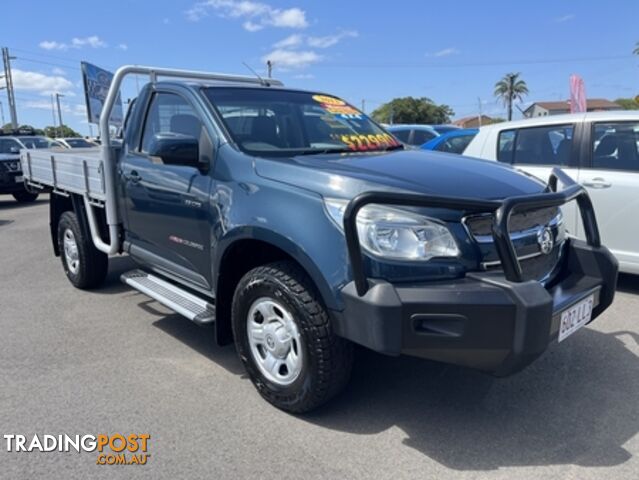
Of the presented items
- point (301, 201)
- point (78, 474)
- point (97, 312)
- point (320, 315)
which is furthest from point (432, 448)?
point (97, 312)

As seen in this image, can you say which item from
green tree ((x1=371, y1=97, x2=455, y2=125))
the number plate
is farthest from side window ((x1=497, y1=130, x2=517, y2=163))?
green tree ((x1=371, y1=97, x2=455, y2=125))

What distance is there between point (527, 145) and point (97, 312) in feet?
15.1

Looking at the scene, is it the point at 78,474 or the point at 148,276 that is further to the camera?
the point at 148,276

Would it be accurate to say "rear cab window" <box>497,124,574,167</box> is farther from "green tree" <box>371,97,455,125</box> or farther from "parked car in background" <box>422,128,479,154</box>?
"green tree" <box>371,97,455,125</box>

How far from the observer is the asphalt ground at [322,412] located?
2602 mm

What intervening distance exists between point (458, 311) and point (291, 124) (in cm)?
200

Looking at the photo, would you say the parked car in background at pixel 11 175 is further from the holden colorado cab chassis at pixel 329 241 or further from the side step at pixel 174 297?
the holden colorado cab chassis at pixel 329 241

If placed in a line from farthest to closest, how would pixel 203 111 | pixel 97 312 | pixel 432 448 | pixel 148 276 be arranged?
pixel 97 312, pixel 148 276, pixel 203 111, pixel 432 448

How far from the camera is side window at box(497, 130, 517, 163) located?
584 centimetres

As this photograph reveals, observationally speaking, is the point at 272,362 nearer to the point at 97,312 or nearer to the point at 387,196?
the point at 387,196

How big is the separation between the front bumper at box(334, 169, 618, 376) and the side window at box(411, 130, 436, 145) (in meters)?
11.1

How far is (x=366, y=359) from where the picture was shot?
12.5ft

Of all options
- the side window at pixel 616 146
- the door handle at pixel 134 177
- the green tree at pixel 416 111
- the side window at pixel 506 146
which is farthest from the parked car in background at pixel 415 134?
the green tree at pixel 416 111

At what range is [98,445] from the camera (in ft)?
9.17
